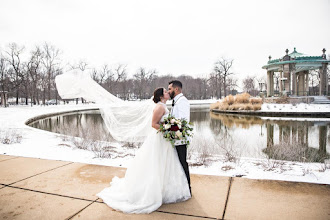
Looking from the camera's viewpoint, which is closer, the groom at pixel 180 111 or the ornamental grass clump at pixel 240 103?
the groom at pixel 180 111

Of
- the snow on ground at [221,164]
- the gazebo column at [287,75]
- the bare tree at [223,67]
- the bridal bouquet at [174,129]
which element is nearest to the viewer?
the bridal bouquet at [174,129]

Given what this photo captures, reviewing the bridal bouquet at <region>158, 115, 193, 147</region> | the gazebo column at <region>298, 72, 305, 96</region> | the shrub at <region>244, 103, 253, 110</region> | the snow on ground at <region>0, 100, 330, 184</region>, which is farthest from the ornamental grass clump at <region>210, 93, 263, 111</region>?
the bridal bouquet at <region>158, 115, 193, 147</region>

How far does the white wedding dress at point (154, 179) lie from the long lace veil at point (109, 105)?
146 centimetres

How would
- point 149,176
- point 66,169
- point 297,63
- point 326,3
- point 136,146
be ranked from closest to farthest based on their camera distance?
point 149,176, point 66,169, point 326,3, point 136,146, point 297,63

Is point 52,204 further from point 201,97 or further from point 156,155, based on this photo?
point 201,97

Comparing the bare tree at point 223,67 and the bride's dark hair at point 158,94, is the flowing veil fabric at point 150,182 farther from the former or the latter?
the bare tree at point 223,67

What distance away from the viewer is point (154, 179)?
139 inches

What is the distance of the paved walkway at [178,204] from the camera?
3.29m

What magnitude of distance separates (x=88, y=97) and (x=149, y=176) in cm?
273

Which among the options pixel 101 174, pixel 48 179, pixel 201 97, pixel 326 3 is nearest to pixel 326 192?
pixel 101 174

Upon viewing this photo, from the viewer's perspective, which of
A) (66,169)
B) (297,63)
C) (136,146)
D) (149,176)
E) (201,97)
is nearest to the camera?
(149,176)

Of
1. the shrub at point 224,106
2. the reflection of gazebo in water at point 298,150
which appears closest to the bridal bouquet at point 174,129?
the reflection of gazebo in water at point 298,150

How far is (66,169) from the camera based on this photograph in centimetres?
536

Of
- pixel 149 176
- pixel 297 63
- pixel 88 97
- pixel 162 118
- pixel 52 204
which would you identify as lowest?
pixel 52 204
